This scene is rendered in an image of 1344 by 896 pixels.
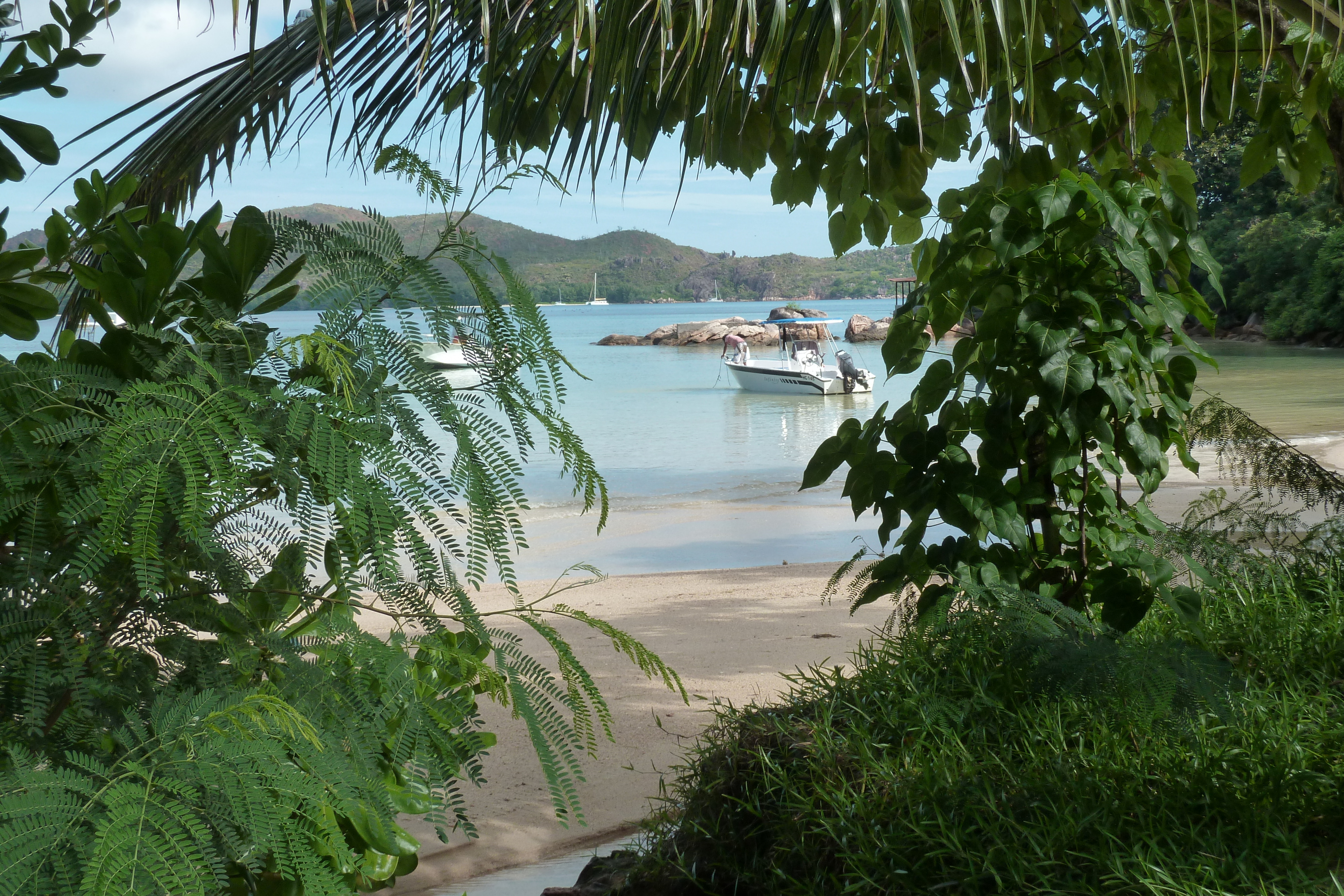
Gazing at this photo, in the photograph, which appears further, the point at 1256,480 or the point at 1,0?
the point at 1256,480

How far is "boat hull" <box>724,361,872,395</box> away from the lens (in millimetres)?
26359

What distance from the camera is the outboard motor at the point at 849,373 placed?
25.7m

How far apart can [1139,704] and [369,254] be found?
168 centimetres

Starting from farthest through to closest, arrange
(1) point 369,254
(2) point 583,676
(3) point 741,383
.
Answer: (3) point 741,383 → (2) point 583,676 → (1) point 369,254

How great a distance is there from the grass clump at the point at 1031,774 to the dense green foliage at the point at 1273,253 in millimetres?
29875

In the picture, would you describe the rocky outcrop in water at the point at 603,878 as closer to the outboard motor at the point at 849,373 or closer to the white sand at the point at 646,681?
the white sand at the point at 646,681

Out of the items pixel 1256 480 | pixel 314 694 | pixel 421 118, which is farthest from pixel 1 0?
pixel 1256 480

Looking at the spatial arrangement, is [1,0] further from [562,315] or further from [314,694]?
[562,315]

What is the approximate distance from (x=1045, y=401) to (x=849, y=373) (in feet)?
Answer: 77.3

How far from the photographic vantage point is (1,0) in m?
2.58

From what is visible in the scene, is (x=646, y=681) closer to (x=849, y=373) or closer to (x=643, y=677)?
(x=643, y=677)

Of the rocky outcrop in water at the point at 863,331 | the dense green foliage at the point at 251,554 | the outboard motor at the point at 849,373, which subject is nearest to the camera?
the dense green foliage at the point at 251,554

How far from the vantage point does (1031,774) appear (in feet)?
7.06

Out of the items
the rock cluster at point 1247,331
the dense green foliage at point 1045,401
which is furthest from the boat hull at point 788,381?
the dense green foliage at point 1045,401
